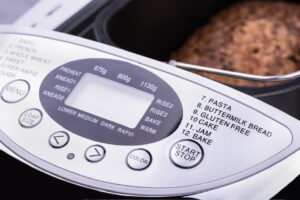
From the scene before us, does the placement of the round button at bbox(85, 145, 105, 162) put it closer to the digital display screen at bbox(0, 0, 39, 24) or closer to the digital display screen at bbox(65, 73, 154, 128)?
the digital display screen at bbox(65, 73, 154, 128)

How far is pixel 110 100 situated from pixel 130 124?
0.10 feet

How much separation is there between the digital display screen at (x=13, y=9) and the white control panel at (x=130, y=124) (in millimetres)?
350

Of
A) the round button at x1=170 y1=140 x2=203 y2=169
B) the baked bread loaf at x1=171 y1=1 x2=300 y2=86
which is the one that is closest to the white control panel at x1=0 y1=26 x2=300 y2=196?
the round button at x1=170 y1=140 x2=203 y2=169

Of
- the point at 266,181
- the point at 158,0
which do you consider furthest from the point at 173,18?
the point at 266,181

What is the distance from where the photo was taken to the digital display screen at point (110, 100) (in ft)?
1.72

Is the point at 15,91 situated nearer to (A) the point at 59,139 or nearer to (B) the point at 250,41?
(A) the point at 59,139

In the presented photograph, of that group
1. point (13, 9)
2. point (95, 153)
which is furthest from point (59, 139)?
point (13, 9)

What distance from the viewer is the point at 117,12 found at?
2.54ft

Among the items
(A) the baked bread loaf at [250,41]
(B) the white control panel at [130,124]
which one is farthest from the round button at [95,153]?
(A) the baked bread loaf at [250,41]

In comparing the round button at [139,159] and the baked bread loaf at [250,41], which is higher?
the baked bread loaf at [250,41]

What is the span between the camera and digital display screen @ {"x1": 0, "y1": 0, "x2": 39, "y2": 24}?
0.91m

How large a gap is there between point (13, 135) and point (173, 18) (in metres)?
0.43

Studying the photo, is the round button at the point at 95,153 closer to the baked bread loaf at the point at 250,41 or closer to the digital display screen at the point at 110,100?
the digital display screen at the point at 110,100

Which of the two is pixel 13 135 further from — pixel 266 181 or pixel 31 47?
pixel 266 181
